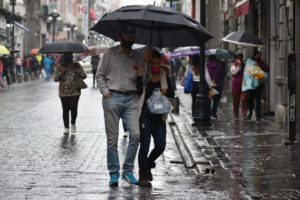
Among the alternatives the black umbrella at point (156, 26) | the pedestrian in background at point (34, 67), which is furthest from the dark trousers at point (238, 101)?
the pedestrian in background at point (34, 67)

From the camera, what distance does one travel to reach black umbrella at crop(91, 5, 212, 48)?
1058 cm

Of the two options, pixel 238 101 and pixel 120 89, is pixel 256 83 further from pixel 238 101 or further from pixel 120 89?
pixel 120 89

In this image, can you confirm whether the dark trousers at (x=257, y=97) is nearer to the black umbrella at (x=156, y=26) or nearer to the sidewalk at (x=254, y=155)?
the sidewalk at (x=254, y=155)

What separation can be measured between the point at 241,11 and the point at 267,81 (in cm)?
336

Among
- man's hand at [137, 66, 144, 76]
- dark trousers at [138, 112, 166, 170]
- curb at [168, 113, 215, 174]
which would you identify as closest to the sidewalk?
curb at [168, 113, 215, 174]

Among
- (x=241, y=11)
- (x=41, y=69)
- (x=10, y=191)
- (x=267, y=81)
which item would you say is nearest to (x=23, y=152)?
(x=10, y=191)

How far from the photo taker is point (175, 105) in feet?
79.1

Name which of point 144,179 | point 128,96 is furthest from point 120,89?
point 144,179

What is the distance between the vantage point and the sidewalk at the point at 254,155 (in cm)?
1102

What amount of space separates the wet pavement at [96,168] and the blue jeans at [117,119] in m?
0.41

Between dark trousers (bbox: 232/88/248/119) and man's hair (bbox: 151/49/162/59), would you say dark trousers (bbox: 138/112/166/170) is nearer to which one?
man's hair (bbox: 151/49/162/59)

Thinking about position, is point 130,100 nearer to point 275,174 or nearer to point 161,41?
point 161,41

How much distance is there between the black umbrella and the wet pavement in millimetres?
1877

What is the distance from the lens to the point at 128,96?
10703mm
